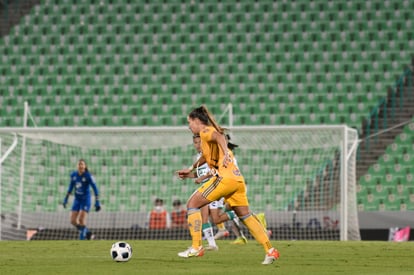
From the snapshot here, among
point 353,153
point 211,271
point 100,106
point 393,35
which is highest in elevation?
point 393,35

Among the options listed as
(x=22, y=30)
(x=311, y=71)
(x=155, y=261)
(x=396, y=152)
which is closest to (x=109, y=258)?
(x=155, y=261)

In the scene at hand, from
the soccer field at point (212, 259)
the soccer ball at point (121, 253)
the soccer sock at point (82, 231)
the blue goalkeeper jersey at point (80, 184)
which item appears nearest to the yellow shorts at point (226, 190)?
the soccer field at point (212, 259)

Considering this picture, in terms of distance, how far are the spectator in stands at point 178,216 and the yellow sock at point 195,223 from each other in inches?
346

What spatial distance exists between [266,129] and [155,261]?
837cm

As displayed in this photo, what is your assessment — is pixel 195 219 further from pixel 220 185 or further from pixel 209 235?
pixel 209 235

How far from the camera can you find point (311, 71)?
82.0 ft

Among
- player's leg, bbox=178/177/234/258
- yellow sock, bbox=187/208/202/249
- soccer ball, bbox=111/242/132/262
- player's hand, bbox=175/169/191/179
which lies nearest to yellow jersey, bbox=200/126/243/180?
player's leg, bbox=178/177/234/258

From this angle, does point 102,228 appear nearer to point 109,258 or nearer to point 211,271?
point 109,258

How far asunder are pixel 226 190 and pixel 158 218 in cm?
996

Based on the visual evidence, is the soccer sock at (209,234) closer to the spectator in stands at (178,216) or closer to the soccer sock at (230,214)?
the soccer sock at (230,214)

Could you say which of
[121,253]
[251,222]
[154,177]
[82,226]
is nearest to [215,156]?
[251,222]

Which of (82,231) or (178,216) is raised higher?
(178,216)

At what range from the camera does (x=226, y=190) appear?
34.8ft

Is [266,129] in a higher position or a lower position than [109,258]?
higher
